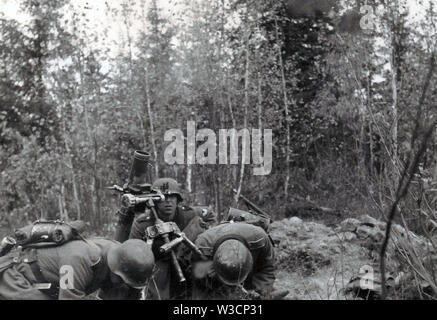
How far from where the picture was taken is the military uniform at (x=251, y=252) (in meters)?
4.75

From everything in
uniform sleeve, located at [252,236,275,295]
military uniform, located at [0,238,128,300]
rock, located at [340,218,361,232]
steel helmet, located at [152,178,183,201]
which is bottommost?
rock, located at [340,218,361,232]

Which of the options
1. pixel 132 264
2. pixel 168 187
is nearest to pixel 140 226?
pixel 168 187

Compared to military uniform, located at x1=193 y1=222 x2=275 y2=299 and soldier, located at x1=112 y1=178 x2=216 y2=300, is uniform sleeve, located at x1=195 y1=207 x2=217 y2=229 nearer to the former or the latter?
soldier, located at x1=112 y1=178 x2=216 y2=300

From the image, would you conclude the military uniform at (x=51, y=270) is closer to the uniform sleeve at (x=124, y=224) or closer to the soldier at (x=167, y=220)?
the soldier at (x=167, y=220)

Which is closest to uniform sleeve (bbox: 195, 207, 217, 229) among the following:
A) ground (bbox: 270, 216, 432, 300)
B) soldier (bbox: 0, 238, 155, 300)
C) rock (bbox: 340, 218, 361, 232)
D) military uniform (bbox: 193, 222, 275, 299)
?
military uniform (bbox: 193, 222, 275, 299)

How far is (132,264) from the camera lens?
426 cm

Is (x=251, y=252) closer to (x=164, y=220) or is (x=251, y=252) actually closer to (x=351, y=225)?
(x=164, y=220)

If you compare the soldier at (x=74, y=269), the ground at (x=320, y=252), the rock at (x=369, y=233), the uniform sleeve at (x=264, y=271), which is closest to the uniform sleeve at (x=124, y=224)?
the soldier at (x=74, y=269)

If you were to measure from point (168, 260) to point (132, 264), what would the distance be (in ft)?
3.11

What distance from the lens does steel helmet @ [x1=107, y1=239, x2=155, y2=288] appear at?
4.27 metres

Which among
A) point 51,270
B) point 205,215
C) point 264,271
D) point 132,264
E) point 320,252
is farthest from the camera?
point 320,252

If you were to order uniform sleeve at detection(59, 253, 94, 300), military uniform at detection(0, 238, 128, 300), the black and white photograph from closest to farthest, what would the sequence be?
uniform sleeve at detection(59, 253, 94, 300)
military uniform at detection(0, 238, 128, 300)
the black and white photograph

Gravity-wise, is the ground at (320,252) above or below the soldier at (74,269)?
below

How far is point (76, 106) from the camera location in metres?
14.2
